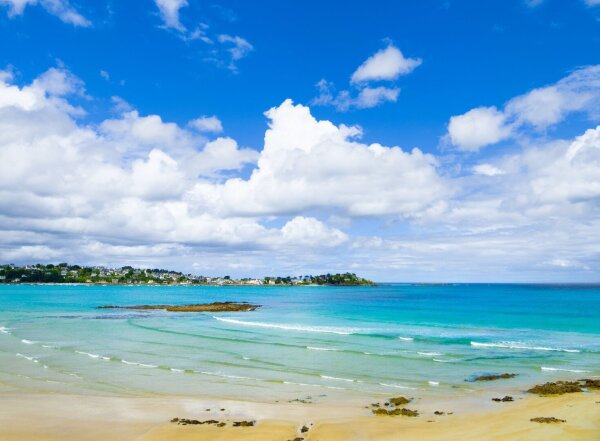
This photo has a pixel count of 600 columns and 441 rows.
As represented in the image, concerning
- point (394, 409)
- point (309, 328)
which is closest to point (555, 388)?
point (394, 409)

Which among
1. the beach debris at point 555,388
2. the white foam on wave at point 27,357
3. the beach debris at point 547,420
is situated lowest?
the white foam on wave at point 27,357

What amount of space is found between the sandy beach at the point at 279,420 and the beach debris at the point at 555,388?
627 mm

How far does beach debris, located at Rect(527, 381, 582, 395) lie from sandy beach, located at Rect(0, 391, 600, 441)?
0.63 metres

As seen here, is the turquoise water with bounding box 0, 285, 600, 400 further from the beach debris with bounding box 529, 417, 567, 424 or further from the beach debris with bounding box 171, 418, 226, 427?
the beach debris with bounding box 529, 417, 567, 424

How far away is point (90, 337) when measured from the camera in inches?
1672

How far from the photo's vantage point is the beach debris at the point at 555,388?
72.2 feet

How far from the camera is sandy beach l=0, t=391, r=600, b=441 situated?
16047 mm

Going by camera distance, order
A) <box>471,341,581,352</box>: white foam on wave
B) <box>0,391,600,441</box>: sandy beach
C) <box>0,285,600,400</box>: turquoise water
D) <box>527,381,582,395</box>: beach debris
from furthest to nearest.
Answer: <box>471,341,581,352</box>: white foam on wave, <box>0,285,600,400</box>: turquoise water, <box>527,381,582,395</box>: beach debris, <box>0,391,600,441</box>: sandy beach

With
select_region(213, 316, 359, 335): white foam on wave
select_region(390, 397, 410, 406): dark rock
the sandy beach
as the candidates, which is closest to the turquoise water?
select_region(213, 316, 359, 335): white foam on wave

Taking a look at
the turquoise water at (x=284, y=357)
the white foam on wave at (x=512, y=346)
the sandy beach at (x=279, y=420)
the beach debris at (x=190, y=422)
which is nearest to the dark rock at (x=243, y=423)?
the sandy beach at (x=279, y=420)

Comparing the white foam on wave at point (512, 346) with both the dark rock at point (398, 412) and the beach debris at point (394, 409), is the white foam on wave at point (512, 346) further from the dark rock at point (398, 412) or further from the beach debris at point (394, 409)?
the dark rock at point (398, 412)

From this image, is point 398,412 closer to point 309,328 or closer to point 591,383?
point 591,383

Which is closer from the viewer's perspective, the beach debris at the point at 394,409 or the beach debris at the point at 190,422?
the beach debris at the point at 190,422

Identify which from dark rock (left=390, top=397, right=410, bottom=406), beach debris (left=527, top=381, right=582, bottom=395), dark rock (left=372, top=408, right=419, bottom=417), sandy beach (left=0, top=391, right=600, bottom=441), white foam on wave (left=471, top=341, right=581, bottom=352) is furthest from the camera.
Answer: white foam on wave (left=471, top=341, right=581, bottom=352)
